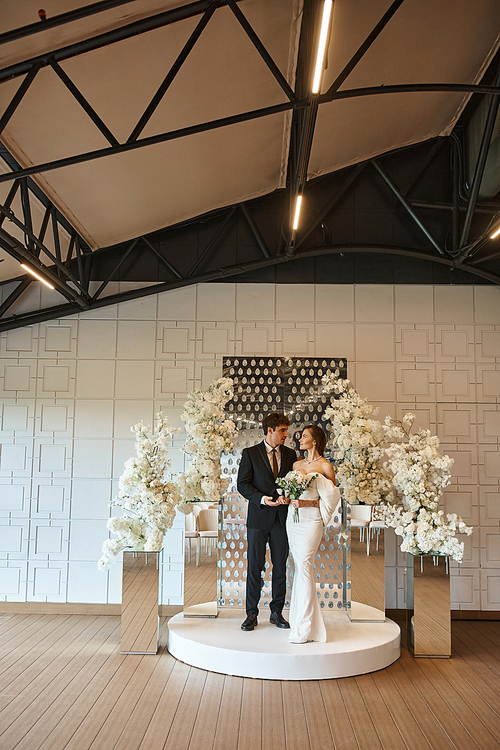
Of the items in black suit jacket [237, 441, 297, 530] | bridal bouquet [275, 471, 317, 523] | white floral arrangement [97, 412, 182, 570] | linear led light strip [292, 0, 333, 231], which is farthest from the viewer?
black suit jacket [237, 441, 297, 530]

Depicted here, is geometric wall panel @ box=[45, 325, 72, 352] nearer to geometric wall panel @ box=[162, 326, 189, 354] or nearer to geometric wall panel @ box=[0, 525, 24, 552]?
geometric wall panel @ box=[162, 326, 189, 354]

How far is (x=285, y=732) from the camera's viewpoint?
4.24m

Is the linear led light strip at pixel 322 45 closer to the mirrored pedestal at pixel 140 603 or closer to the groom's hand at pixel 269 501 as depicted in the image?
the groom's hand at pixel 269 501

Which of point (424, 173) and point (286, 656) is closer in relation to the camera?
point (286, 656)

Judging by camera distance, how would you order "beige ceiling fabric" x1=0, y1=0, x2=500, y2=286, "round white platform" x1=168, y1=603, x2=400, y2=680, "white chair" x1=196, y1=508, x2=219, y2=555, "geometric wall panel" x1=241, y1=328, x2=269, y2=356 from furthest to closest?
"geometric wall panel" x1=241, y1=328, x2=269, y2=356, "white chair" x1=196, y1=508, x2=219, y2=555, "round white platform" x1=168, y1=603, x2=400, y2=680, "beige ceiling fabric" x1=0, y1=0, x2=500, y2=286

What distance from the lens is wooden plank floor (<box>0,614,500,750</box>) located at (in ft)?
13.5

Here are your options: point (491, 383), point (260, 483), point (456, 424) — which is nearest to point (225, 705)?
point (260, 483)

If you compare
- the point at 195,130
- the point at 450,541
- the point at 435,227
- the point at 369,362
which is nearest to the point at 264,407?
the point at 369,362

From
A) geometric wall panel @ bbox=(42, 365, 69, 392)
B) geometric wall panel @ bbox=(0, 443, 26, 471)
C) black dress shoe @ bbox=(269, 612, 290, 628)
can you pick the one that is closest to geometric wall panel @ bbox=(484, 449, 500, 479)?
black dress shoe @ bbox=(269, 612, 290, 628)

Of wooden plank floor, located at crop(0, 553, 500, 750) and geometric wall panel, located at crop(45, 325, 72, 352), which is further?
geometric wall panel, located at crop(45, 325, 72, 352)

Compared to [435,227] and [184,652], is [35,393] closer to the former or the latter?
[184,652]

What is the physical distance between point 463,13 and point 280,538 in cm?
511

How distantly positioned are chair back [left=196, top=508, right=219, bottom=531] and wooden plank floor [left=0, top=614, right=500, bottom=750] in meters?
1.33

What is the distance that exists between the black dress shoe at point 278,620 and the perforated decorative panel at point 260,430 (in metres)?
0.61
